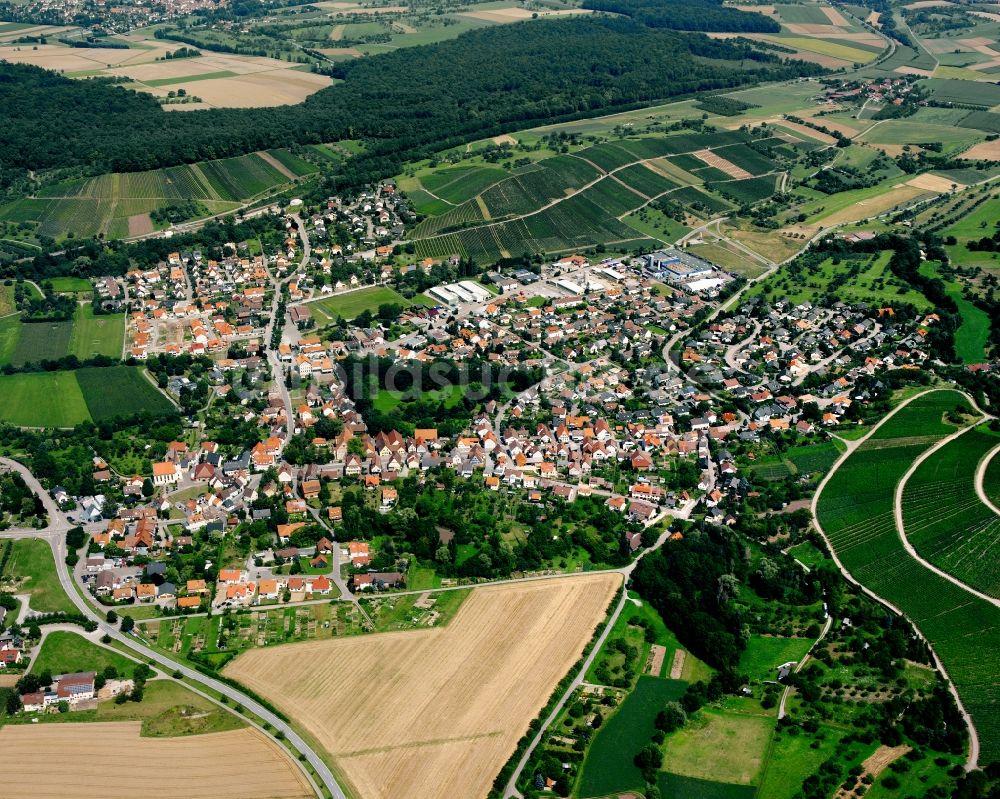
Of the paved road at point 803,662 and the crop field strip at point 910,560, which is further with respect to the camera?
the crop field strip at point 910,560

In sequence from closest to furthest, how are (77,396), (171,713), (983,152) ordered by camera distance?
(171,713), (77,396), (983,152)

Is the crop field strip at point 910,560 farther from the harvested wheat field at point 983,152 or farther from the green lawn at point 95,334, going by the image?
the harvested wheat field at point 983,152

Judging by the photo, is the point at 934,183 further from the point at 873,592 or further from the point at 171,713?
the point at 171,713

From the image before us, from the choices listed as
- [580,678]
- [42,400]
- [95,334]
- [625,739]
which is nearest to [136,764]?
[580,678]


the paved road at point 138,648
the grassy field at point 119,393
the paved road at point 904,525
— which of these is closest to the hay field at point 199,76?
the grassy field at point 119,393

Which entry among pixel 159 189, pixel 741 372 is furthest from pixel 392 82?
pixel 741 372

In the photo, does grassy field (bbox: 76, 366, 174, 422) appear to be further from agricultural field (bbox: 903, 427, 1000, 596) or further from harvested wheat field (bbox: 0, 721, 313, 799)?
agricultural field (bbox: 903, 427, 1000, 596)

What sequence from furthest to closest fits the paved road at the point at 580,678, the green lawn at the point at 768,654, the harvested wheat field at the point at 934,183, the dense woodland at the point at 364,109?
1. the harvested wheat field at the point at 934,183
2. the dense woodland at the point at 364,109
3. the green lawn at the point at 768,654
4. the paved road at the point at 580,678
